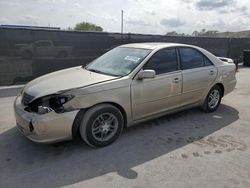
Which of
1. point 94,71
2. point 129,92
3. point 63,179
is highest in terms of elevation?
point 94,71

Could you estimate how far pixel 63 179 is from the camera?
296 cm

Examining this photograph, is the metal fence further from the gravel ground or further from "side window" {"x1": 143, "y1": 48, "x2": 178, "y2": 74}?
"side window" {"x1": 143, "y1": 48, "x2": 178, "y2": 74}

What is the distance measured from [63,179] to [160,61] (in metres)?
2.55

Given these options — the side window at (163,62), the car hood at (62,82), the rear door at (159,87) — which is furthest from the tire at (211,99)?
the car hood at (62,82)

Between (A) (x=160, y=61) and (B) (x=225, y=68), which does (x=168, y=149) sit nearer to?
(A) (x=160, y=61)

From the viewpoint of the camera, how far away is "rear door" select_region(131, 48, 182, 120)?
4004 mm

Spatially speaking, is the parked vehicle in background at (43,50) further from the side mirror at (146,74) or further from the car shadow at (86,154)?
the side mirror at (146,74)

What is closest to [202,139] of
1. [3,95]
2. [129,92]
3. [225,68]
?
[129,92]

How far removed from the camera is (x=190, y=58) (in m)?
4.89

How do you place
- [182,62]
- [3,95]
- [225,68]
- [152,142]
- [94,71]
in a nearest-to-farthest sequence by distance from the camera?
[152,142] → [94,71] → [182,62] → [225,68] → [3,95]

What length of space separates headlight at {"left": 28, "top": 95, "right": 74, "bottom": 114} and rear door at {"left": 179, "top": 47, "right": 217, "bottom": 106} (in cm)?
233

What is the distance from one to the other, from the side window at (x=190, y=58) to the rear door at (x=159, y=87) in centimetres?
19

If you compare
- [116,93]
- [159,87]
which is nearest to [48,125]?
[116,93]

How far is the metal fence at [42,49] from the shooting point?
8.10m
